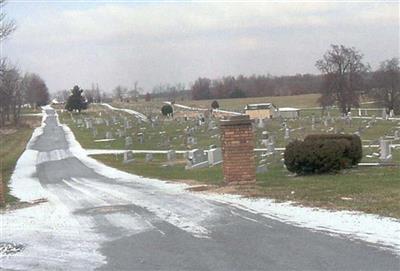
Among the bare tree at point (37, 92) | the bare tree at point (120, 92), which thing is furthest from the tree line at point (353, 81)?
the bare tree at point (120, 92)

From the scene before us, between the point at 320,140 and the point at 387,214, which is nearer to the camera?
the point at 387,214

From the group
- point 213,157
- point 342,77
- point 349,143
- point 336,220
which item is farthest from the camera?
point 342,77

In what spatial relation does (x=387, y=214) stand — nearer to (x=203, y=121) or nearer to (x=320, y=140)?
(x=320, y=140)

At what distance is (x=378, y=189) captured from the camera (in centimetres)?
1035

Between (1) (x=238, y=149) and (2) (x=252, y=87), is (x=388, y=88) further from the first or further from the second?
(2) (x=252, y=87)

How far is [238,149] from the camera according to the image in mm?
12352

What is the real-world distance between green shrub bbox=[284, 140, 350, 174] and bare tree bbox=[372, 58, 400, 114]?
54.2 meters

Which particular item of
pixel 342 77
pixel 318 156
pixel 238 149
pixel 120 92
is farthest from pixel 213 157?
pixel 120 92

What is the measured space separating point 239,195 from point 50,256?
474 centimetres

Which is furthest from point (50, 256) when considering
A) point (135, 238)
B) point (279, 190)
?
point (279, 190)

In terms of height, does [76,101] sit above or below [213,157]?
above

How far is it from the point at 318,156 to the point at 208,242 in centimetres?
722

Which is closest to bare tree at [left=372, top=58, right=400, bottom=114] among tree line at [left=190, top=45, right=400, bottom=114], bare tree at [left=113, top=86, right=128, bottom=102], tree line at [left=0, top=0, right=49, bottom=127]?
tree line at [left=190, top=45, right=400, bottom=114]

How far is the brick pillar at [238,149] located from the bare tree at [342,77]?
53450mm
